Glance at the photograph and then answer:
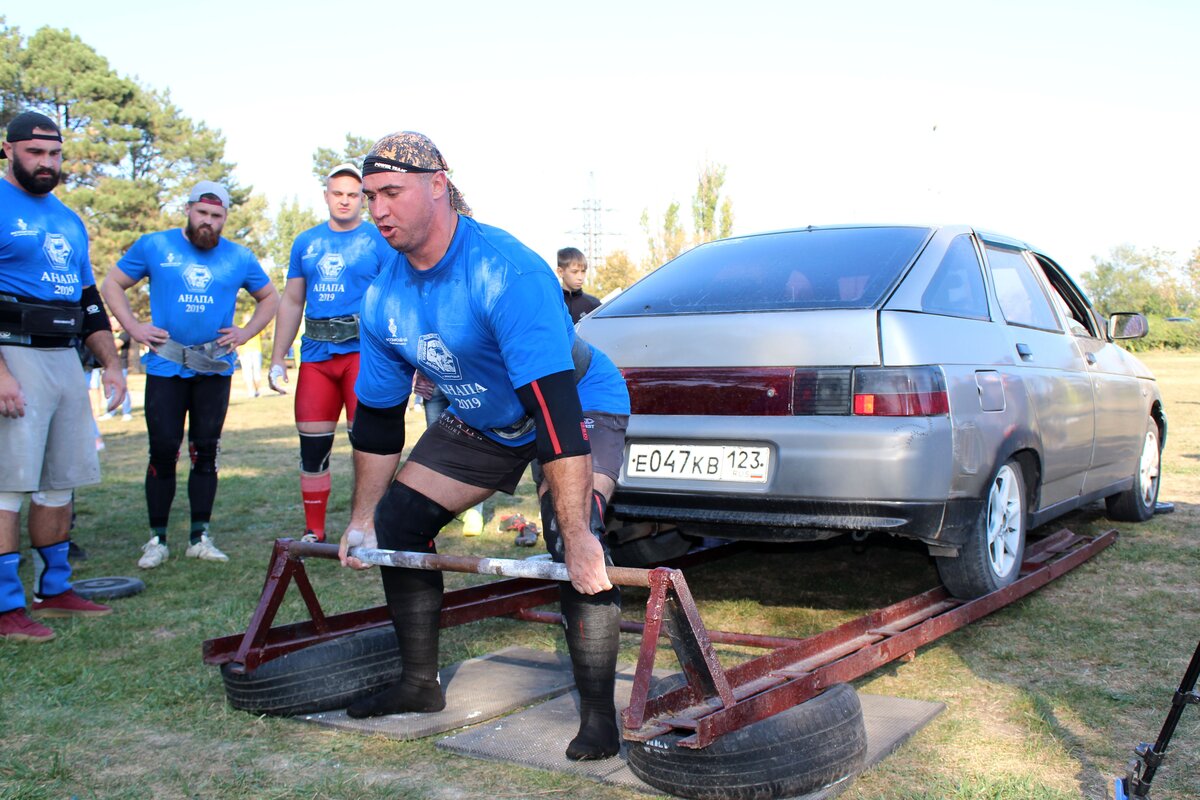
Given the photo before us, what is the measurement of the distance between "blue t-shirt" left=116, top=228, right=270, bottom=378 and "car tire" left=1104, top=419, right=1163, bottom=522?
552 cm

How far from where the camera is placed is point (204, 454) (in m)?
6.36

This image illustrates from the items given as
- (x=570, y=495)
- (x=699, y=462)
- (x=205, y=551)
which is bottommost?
(x=205, y=551)

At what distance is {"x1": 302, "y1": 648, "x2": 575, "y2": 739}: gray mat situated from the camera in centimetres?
343

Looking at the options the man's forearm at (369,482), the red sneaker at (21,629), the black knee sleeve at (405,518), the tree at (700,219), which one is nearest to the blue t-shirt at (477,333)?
the man's forearm at (369,482)

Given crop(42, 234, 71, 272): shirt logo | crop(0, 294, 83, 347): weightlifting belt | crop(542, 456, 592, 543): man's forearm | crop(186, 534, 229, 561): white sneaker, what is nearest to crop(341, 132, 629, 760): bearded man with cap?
crop(542, 456, 592, 543): man's forearm

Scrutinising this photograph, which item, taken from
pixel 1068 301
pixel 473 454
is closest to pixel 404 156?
pixel 473 454

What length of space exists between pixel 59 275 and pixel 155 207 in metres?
49.6

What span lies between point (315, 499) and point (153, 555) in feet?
3.08

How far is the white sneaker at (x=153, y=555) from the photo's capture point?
6.01 m

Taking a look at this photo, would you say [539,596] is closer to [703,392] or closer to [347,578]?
[703,392]

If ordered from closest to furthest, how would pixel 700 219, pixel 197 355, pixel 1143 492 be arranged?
pixel 197 355
pixel 1143 492
pixel 700 219

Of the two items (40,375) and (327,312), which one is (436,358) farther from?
(327,312)

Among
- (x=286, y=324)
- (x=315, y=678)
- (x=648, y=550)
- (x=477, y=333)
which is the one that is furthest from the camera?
(x=286, y=324)

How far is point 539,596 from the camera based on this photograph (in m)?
4.57
